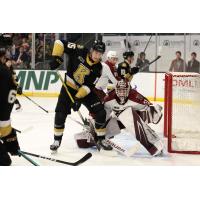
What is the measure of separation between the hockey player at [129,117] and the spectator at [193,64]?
3536mm

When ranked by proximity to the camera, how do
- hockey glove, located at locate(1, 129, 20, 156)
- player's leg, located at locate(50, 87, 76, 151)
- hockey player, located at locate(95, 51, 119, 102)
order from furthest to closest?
hockey player, located at locate(95, 51, 119, 102) < player's leg, located at locate(50, 87, 76, 151) < hockey glove, located at locate(1, 129, 20, 156)

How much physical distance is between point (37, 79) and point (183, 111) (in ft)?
11.7

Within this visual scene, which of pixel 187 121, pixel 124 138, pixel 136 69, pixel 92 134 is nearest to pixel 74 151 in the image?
pixel 92 134

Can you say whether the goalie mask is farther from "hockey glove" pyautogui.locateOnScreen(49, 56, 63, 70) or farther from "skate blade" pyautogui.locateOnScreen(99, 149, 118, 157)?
"hockey glove" pyautogui.locateOnScreen(49, 56, 63, 70)

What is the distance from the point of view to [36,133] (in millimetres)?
4562

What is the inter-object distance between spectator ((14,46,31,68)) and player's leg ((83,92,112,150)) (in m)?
3.98

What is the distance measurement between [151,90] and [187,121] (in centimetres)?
268

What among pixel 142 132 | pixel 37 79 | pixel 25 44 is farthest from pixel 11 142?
pixel 25 44

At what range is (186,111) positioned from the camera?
4340mm

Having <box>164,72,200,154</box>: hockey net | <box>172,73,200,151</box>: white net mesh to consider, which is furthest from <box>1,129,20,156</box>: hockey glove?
<box>172,73,200,151</box>: white net mesh

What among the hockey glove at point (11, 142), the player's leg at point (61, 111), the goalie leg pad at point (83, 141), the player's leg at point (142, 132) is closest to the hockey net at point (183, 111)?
the player's leg at point (142, 132)

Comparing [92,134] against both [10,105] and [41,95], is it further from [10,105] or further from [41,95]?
[41,95]

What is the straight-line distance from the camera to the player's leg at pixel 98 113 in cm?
371

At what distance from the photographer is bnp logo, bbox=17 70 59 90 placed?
731 cm
